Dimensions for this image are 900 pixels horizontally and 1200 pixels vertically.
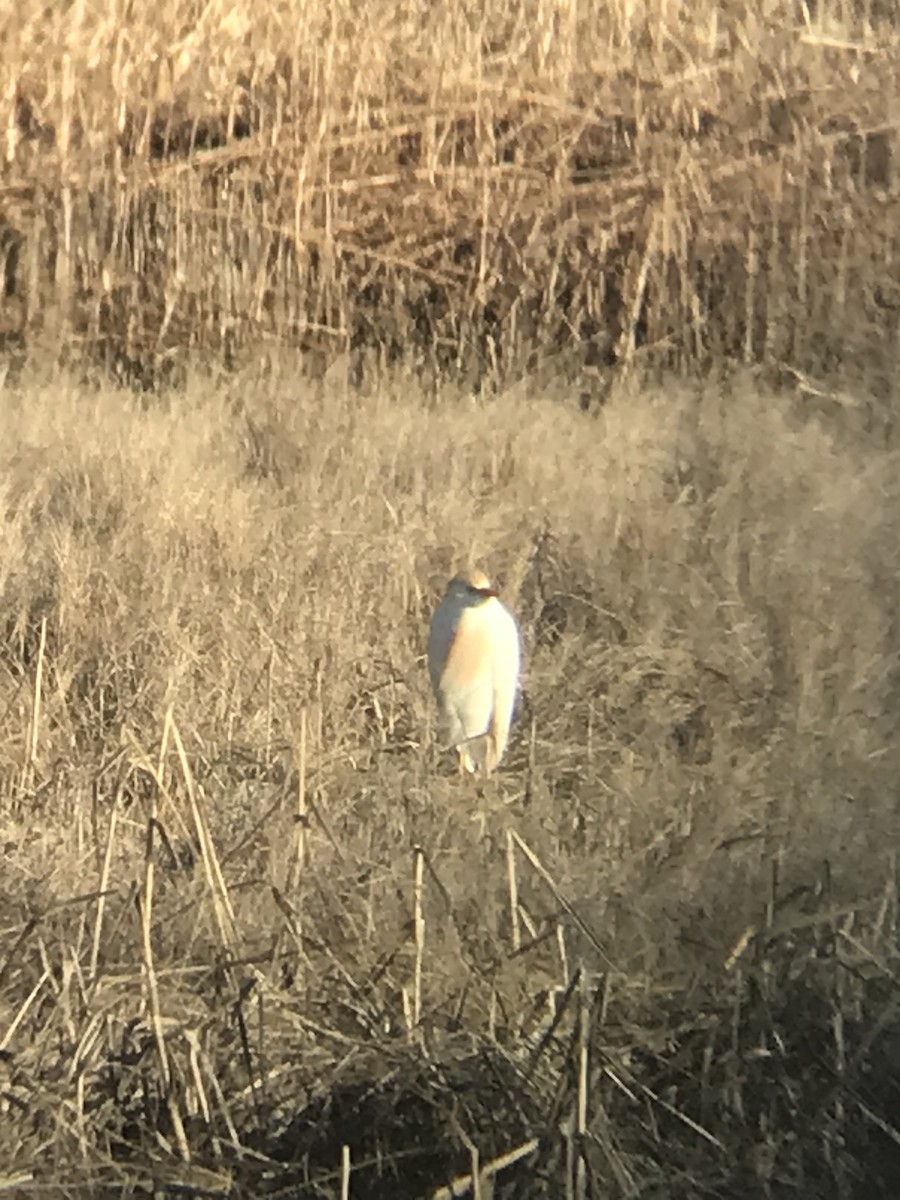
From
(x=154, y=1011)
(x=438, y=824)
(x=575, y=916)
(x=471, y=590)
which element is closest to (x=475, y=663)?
(x=471, y=590)

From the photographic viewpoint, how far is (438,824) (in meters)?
2.15

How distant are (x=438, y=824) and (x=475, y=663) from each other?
23 cm

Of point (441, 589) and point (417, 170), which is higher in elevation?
point (417, 170)

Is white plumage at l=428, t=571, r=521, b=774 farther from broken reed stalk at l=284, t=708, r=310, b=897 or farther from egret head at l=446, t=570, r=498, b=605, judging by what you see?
broken reed stalk at l=284, t=708, r=310, b=897

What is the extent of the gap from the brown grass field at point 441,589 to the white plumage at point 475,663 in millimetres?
74

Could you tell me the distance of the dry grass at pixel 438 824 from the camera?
5.35 ft

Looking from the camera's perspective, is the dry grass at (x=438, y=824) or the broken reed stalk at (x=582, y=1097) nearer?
the broken reed stalk at (x=582, y=1097)

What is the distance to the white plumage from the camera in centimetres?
226

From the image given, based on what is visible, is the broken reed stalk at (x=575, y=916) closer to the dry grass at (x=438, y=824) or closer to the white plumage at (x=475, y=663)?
the dry grass at (x=438, y=824)

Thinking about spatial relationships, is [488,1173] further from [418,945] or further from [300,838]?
[300,838]

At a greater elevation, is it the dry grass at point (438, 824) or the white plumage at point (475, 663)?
the white plumage at point (475, 663)

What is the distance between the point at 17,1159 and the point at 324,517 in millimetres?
1929

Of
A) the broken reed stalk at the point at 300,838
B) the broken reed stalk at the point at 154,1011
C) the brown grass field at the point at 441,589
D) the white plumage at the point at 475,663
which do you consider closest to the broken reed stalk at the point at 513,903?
the brown grass field at the point at 441,589

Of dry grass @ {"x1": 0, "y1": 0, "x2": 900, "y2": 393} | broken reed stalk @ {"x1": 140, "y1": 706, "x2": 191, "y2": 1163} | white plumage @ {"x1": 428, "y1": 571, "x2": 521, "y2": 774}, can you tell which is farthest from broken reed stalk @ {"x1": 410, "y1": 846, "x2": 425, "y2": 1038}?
dry grass @ {"x1": 0, "y1": 0, "x2": 900, "y2": 393}
